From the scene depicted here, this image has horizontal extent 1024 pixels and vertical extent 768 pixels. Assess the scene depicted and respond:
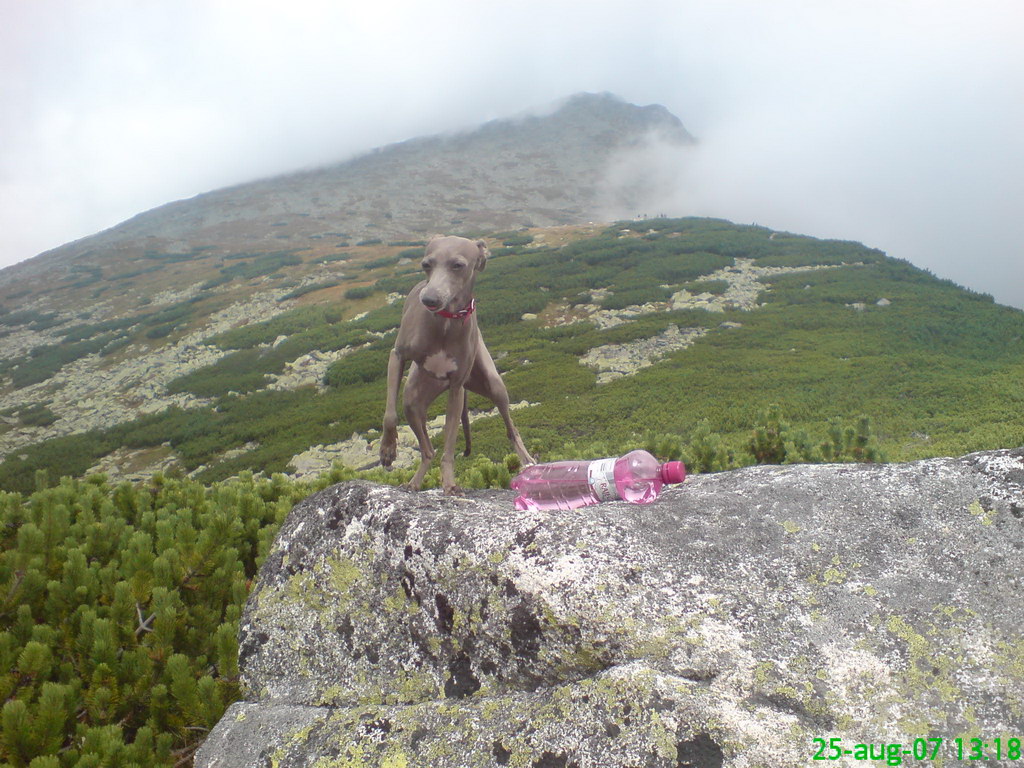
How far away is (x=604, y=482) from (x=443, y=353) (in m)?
1.51

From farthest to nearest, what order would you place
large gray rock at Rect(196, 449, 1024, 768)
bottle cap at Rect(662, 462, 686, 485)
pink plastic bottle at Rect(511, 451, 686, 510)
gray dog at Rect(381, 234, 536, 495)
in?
gray dog at Rect(381, 234, 536, 495) → pink plastic bottle at Rect(511, 451, 686, 510) → bottle cap at Rect(662, 462, 686, 485) → large gray rock at Rect(196, 449, 1024, 768)

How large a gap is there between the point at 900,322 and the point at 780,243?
16.9m

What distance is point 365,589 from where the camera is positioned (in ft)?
10.5

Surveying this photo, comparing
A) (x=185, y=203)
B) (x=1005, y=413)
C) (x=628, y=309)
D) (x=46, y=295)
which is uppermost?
(x=185, y=203)

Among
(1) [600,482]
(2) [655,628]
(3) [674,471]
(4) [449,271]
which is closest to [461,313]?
(4) [449,271]

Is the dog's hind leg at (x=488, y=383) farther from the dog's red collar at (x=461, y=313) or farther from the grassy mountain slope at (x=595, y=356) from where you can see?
the grassy mountain slope at (x=595, y=356)

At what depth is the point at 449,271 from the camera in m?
3.98

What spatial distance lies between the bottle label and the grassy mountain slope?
3427mm

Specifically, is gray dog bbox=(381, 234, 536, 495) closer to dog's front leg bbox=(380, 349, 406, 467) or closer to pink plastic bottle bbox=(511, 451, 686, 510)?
dog's front leg bbox=(380, 349, 406, 467)

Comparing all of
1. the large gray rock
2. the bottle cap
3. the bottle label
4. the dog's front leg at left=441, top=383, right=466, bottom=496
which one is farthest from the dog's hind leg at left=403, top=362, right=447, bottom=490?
the bottle cap

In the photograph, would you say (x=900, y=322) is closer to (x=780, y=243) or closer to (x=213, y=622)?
(x=780, y=243)

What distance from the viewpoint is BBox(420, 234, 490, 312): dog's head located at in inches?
150

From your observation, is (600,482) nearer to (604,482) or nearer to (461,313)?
(604,482)

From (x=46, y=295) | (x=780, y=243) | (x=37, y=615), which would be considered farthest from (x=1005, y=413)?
(x=46, y=295)
